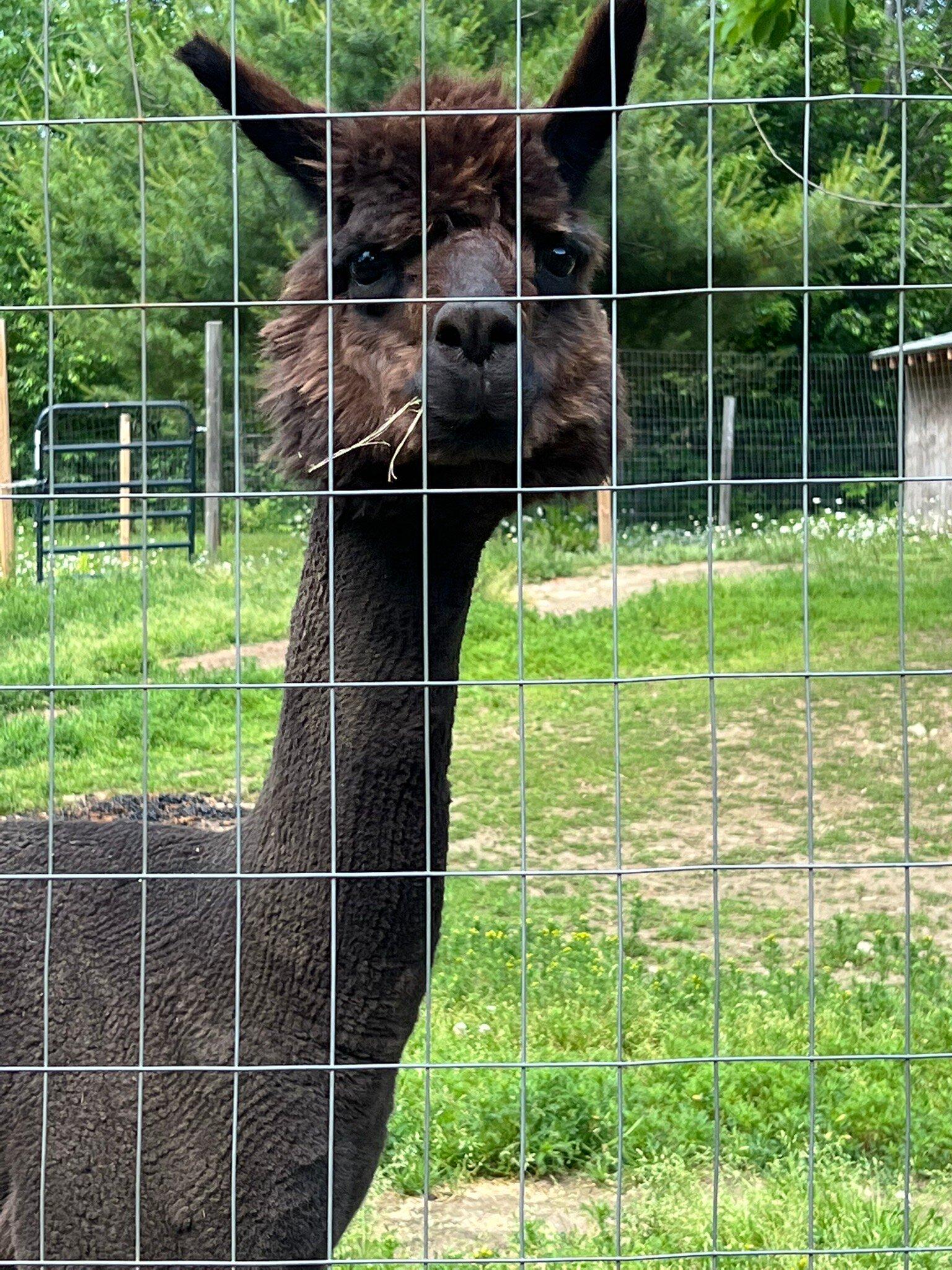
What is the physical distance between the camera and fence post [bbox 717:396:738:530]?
14953mm

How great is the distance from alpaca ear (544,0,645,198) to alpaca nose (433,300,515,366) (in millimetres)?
319

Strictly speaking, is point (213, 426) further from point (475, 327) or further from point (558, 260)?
point (475, 327)

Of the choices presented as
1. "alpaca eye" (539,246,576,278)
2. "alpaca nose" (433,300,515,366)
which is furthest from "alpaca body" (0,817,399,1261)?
"alpaca eye" (539,246,576,278)

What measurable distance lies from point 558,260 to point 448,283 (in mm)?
342

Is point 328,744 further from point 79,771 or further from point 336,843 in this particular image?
point 79,771

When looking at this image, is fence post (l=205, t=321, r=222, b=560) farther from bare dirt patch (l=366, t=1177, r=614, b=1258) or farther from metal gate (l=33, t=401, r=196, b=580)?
bare dirt patch (l=366, t=1177, r=614, b=1258)

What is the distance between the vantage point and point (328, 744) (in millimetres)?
2555

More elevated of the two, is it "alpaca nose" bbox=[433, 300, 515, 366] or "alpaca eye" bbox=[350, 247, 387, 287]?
"alpaca eye" bbox=[350, 247, 387, 287]

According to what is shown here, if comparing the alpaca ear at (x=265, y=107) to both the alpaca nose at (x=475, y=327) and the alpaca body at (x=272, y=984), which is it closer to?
the alpaca nose at (x=475, y=327)

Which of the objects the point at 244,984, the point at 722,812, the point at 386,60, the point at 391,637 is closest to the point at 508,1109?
the point at 244,984

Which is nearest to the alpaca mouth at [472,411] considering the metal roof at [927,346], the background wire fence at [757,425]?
the metal roof at [927,346]

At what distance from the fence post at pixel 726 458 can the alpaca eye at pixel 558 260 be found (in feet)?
38.9

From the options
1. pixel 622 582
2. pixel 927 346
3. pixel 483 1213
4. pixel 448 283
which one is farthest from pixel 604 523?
pixel 448 283

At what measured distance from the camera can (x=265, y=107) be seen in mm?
→ 2320
